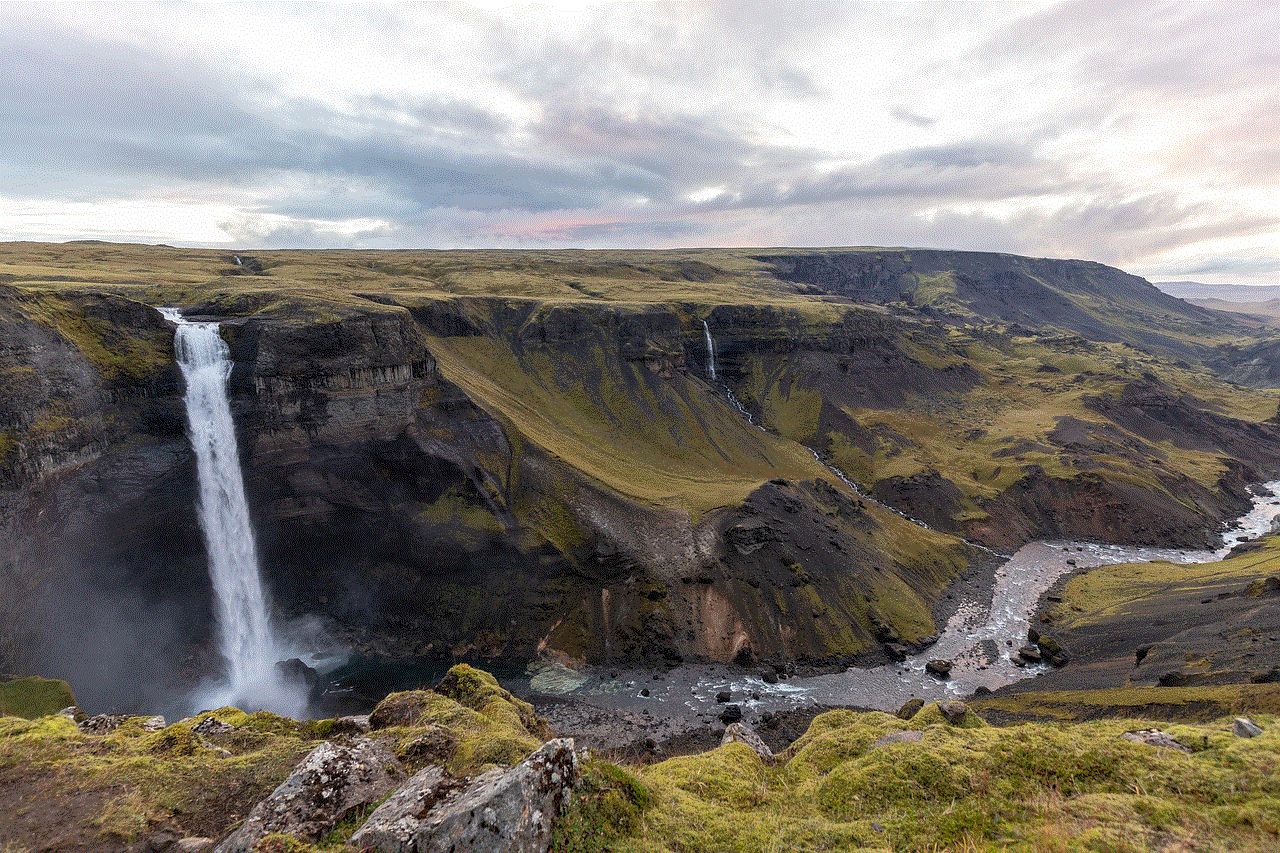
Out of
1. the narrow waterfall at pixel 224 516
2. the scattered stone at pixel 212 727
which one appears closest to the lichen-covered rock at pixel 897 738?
the scattered stone at pixel 212 727

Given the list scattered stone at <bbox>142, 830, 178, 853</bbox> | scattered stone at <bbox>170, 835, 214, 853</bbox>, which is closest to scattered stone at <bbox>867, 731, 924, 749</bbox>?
scattered stone at <bbox>170, 835, 214, 853</bbox>

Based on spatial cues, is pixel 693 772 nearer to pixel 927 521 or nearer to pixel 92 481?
pixel 92 481

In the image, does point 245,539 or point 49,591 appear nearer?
point 49,591

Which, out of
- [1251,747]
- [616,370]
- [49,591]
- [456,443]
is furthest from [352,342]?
[1251,747]

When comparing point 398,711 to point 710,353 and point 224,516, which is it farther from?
point 710,353

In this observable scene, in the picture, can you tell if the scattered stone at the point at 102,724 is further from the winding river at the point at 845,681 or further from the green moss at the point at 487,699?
the winding river at the point at 845,681

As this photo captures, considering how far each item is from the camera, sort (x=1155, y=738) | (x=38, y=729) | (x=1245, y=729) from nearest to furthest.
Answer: (x=1245, y=729), (x=1155, y=738), (x=38, y=729)

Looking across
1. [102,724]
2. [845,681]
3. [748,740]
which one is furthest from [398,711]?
[845,681]
